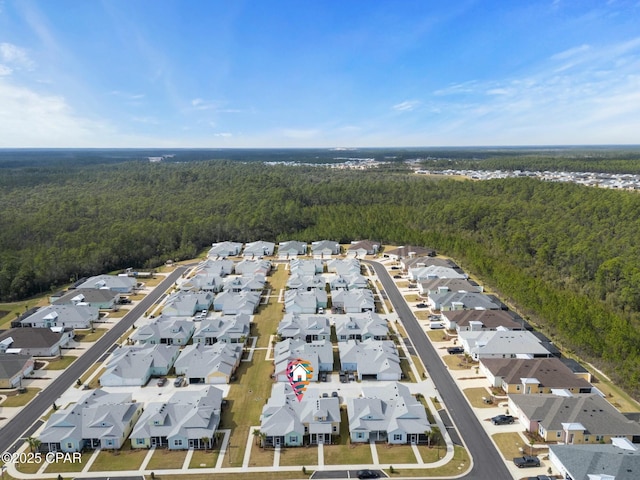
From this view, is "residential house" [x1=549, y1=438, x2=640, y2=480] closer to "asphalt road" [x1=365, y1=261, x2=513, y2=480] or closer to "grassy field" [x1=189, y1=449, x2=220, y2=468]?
"asphalt road" [x1=365, y1=261, x2=513, y2=480]

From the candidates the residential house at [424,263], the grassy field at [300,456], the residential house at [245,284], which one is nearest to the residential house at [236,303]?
the residential house at [245,284]

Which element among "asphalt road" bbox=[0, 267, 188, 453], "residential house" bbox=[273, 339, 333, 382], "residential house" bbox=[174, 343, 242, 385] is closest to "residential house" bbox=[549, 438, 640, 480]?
"residential house" bbox=[273, 339, 333, 382]

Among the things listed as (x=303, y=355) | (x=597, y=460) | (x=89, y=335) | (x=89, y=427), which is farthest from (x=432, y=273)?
(x=89, y=427)

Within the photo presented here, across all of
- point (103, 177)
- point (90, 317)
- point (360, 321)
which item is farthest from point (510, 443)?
point (103, 177)

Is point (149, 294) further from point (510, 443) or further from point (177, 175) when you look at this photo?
point (177, 175)

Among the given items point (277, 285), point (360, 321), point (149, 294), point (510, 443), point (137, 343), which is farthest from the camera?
point (277, 285)
